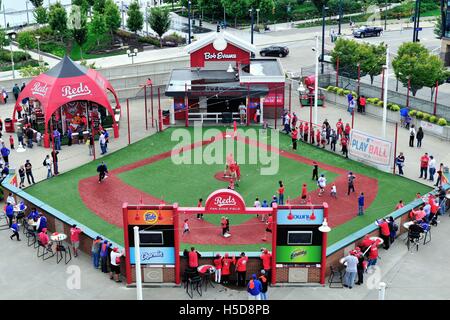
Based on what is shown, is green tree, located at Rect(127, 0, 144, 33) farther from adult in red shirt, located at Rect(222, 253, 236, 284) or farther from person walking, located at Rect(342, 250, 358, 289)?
person walking, located at Rect(342, 250, 358, 289)

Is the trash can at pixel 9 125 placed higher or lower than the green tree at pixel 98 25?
lower

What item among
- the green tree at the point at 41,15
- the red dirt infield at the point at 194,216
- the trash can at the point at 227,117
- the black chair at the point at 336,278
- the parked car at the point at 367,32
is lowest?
the black chair at the point at 336,278

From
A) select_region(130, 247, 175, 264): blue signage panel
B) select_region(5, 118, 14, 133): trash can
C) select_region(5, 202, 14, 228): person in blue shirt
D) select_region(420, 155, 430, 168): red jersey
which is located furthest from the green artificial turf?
select_region(5, 118, 14, 133): trash can

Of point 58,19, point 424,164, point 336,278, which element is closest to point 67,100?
point 424,164

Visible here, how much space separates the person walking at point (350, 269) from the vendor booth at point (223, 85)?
19742 mm

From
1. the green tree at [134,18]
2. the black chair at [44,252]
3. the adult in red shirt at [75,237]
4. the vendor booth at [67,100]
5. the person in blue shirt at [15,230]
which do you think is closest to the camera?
the adult in red shirt at [75,237]

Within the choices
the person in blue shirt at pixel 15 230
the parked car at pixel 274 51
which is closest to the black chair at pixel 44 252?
the person in blue shirt at pixel 15 230

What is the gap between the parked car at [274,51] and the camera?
6712cm

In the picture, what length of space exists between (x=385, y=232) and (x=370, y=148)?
10017 mm

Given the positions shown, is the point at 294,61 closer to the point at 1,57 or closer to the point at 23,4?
the point at 1,57

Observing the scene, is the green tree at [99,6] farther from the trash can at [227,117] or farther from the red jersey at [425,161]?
the red jersey at [425,161]

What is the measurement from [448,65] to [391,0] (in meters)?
33.1

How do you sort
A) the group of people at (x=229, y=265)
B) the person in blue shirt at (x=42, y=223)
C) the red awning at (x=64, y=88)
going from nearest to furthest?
the group of people at (x=229, y=265) < the person in blue shirt at (x=42, y=223) < the red awning at (x=64, y=88)
